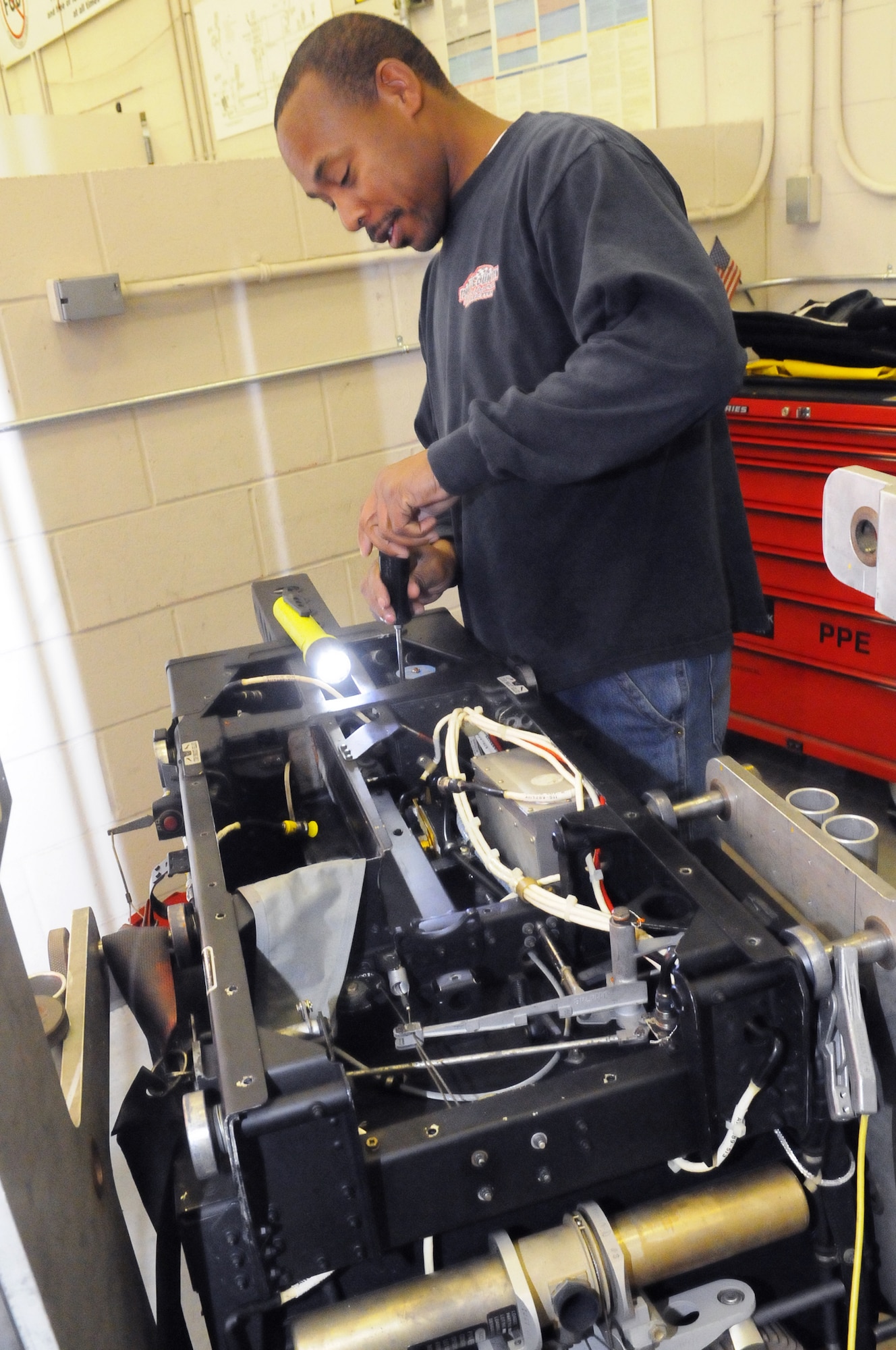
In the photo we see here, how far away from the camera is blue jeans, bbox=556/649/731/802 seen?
3.98ft

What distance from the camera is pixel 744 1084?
2.13ft

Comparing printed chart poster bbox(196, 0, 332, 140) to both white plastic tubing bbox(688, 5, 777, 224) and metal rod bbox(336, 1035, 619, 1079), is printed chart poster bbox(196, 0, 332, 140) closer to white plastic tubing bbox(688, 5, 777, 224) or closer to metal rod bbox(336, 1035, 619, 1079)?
white plastic tubing bbox(688, 5, 777, 224)

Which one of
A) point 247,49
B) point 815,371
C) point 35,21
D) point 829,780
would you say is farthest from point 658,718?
point 35,21

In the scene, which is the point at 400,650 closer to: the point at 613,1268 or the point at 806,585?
the point at 613,1268

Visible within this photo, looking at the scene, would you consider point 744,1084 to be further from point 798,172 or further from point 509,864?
point 798,172

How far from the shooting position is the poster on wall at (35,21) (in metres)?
3.52

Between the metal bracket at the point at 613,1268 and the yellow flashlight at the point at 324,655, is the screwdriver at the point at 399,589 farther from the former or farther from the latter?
the metal bracket at the point at 613,1268

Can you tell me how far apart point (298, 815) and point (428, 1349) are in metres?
0.54

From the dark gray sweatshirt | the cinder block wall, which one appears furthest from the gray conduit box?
the dark gray sweatshirt

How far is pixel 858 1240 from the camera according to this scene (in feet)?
2.26

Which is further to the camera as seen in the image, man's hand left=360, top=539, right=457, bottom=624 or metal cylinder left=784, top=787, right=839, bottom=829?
man's hand left=360, top=539, right=457, bottom=624

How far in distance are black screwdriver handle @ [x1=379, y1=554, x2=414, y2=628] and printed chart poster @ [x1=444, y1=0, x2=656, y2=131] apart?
76.8 inches

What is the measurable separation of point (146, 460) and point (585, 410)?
1.30 meters

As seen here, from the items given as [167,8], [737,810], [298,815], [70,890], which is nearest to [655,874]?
[737,810]
